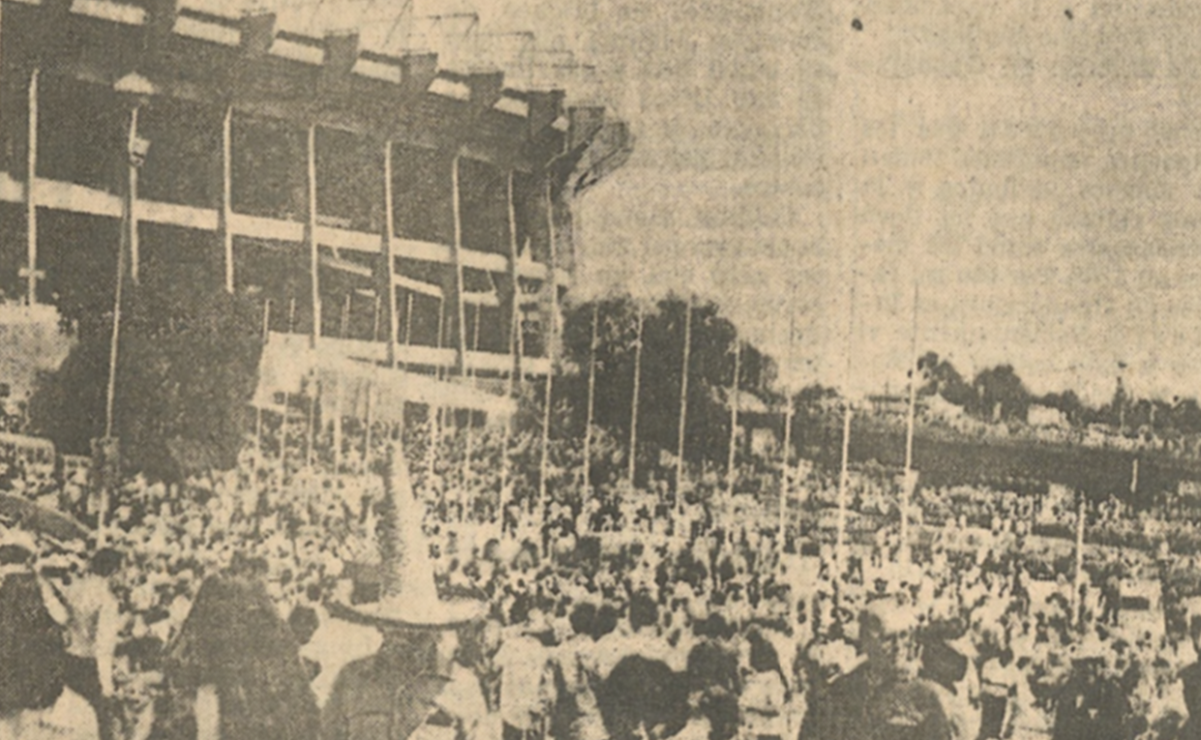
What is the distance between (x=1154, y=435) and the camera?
12.4 ft

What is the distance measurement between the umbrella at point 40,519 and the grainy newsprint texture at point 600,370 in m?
0.01

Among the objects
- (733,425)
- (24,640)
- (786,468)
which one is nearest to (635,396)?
(733,425)

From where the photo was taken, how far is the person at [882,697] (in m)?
3.61

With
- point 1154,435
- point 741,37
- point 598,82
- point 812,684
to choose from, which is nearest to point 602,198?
point 598,82

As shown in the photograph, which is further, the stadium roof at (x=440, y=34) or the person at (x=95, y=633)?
the stadium roof at (x=440, y=34)

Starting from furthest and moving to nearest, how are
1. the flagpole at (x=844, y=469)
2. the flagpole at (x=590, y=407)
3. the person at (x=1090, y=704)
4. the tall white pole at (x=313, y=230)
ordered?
1. the person at (x=1090, y=704)
2. the flagpole at (x=844, y=469)
3. the flagpole at (x=590, y=407)
4. the tall white pole at (x=313, y=230)

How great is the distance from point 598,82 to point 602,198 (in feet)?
0.95

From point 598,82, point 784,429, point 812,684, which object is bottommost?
point 812,684

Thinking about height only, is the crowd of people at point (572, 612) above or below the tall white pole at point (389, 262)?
below

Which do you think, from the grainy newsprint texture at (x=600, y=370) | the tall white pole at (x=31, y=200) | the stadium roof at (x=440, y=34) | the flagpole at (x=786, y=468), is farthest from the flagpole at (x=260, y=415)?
the flagpole at (x=786, y=468)

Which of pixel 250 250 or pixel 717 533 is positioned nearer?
pixel 250 250

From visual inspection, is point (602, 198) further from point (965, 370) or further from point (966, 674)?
point (966, 674)

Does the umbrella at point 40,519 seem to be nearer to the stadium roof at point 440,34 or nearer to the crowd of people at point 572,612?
the crowd of people at point 572,612

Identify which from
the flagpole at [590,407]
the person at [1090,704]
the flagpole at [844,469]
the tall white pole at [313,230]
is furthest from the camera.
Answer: the person at [1090,704]
